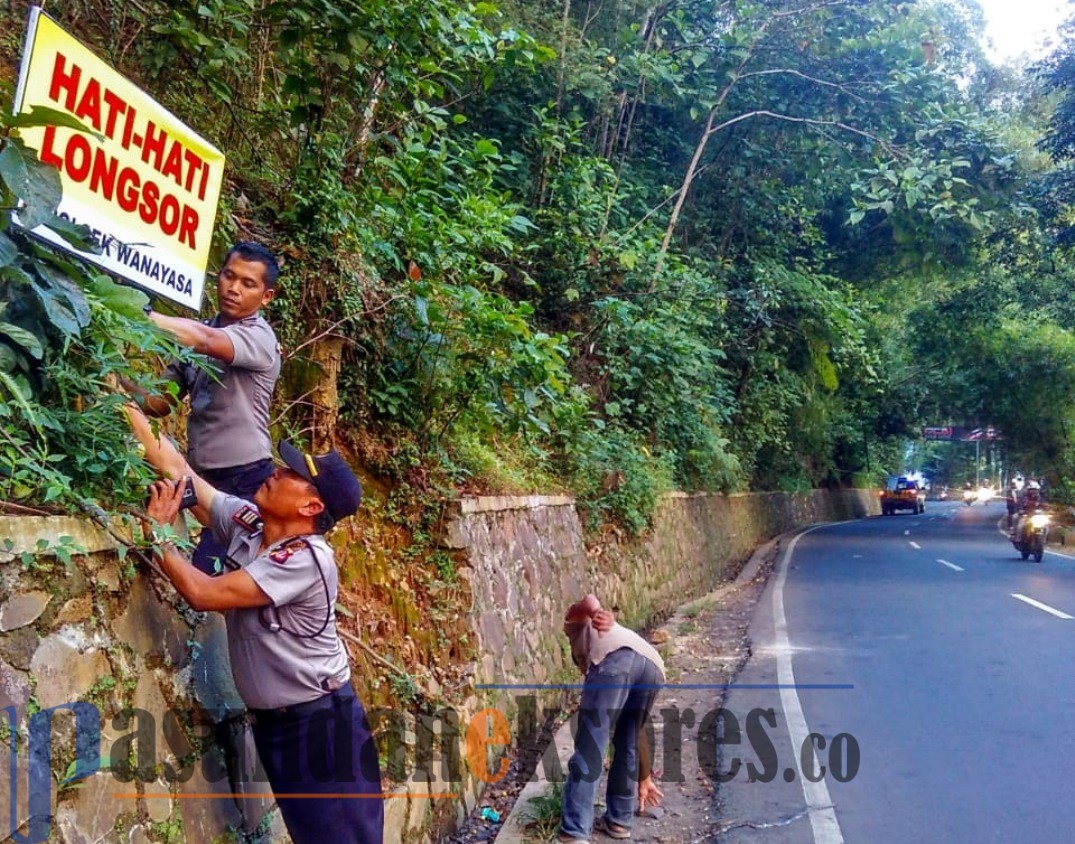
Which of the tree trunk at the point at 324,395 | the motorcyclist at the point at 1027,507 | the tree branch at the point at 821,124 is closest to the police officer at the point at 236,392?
the tree trunk at the point at 324,395

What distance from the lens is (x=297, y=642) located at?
2.98 m

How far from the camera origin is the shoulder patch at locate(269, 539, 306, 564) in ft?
9.52

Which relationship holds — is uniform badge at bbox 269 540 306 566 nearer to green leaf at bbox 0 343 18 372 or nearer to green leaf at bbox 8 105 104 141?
green leaf at bbox 0 343 18 372

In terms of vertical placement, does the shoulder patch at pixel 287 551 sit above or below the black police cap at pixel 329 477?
below

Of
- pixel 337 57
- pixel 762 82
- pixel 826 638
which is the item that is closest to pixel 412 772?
pixel 337 57

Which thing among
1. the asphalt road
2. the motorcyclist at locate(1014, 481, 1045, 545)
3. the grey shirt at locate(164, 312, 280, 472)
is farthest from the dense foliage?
the motorcyclist at locate(1014, 481, 1045, 545)

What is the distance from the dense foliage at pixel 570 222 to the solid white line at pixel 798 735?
2.31 meters

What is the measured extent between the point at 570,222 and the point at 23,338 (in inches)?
348

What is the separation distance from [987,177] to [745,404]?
267 inches

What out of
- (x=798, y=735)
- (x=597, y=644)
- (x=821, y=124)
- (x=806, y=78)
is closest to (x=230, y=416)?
(x=597, y=644)

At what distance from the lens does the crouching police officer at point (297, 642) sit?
2.93 metres

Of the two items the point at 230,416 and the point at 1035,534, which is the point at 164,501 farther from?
the point at 1035,534

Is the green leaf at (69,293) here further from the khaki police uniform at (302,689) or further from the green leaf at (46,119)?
the khaki police uniform at (302,689)

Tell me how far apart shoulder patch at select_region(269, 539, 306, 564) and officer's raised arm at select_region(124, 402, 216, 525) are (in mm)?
455
